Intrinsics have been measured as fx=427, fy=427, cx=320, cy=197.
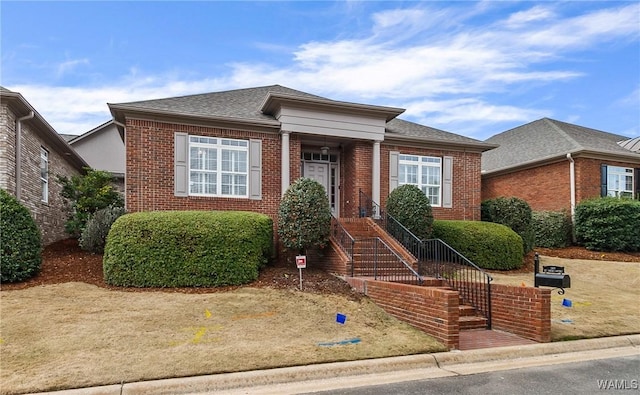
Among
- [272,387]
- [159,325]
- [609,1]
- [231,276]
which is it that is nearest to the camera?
[272,387]

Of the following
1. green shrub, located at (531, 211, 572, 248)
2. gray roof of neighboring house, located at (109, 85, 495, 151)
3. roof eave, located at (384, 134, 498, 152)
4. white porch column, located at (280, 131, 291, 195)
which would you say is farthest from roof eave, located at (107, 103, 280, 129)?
green shrub, located at (531, 211, 572, 248)

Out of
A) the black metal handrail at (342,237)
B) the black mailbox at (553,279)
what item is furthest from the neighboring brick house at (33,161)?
the black mailbox at (553,279)

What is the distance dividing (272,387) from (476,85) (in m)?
12.6

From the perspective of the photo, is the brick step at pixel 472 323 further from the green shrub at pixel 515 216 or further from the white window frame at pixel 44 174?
the white window frame at pixel 44 174

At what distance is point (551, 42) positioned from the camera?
12.5 m

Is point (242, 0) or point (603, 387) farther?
point (242, 0)

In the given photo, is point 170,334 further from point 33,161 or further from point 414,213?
point 33,161

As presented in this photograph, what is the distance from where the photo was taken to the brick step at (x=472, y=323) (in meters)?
7.51

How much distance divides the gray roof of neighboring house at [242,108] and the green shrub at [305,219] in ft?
10.4

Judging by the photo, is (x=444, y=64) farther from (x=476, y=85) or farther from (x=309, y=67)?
(x=309, y=67)

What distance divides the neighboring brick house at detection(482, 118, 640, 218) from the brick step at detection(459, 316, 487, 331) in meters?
13.4

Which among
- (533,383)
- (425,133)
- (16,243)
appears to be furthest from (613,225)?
(16,243)

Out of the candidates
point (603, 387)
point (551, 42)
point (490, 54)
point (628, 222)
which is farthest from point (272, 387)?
point (628, 222)

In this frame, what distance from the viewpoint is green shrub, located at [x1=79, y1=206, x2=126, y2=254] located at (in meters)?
11.2
